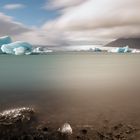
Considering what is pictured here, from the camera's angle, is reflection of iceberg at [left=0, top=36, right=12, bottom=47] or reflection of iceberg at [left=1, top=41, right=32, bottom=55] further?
reflection of iceberg at [left=0, top=36, right=12, bottom=47]

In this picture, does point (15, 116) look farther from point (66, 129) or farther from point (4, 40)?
point (4, 40)

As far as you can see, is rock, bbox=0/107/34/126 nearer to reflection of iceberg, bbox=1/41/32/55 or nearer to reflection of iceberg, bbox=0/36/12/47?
reflection of iceberg, bbox=1/41/32/55

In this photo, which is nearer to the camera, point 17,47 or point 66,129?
point 66,129

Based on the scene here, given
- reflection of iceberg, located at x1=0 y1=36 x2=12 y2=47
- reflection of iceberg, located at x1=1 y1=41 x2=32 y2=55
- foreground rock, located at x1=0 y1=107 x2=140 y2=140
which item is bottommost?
foreground rock, located at x1=0 y1=107 x2=140 y2=140

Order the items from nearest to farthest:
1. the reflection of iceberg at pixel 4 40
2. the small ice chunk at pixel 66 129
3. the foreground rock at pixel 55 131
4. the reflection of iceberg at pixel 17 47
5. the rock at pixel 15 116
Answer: the foreground rock at pixel 55 131
the small ice chunk at pixel 66 129
the rock at pixel 15 116
the reflection of iceberg at pixel 17 47
the reflection of iceberg at pixel 4 40

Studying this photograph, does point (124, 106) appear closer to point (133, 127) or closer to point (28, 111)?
point (133, 127)

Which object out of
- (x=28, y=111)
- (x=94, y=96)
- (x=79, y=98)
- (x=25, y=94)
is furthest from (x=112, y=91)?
(x=28, y=111)

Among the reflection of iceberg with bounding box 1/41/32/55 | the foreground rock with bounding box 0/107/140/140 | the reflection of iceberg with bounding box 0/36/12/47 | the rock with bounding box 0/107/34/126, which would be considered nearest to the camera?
the foreground rock with bounding box 0/107/140/140

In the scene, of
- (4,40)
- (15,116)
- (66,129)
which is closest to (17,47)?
(4,40)

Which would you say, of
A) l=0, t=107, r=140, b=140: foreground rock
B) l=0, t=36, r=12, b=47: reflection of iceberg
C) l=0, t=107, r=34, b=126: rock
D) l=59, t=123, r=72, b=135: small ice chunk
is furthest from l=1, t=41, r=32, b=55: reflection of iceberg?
l=59, t=123, r=72, b=135: small ice chunk

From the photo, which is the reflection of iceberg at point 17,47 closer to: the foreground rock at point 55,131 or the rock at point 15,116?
the rock at point 15,116

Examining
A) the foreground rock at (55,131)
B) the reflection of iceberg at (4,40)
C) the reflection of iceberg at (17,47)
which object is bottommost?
the foreground rock at (55,131)

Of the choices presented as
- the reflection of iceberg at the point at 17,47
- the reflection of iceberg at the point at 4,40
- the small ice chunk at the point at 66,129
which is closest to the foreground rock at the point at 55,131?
the small ice chunk at the point at 66,129

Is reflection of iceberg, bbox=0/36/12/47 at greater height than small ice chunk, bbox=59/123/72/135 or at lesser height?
greater
